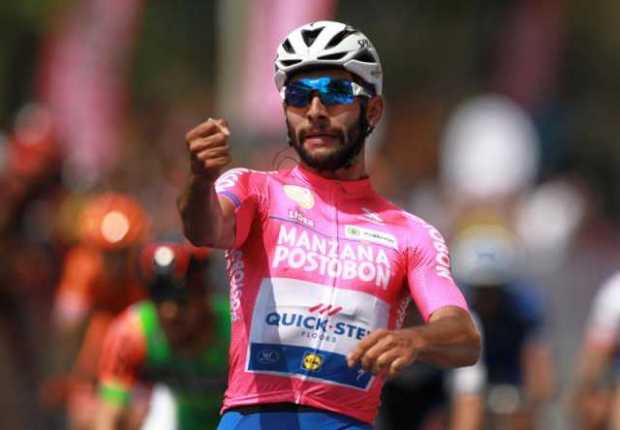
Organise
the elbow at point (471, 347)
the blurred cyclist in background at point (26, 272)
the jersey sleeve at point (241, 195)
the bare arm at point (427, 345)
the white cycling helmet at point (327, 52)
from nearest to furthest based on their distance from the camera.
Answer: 1. the bare arm at point (427, 345)
2. the elbow at point (471, 347)
3. the jersey sleeve at point (241, 195)
4. the white cycling helmet at point (327, 52)
5. the blurred cyclist in background at point (26, 272)

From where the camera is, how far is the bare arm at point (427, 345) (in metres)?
7.69

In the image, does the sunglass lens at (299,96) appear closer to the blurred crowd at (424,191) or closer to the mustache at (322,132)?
the mustache at (322,132)

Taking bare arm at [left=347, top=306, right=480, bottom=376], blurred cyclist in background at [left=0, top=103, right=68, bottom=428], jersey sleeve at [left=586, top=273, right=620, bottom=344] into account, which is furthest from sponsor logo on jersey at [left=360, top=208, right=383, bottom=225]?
blurred cyclist in background at [left=0, top=103, right=68, bottom=428]

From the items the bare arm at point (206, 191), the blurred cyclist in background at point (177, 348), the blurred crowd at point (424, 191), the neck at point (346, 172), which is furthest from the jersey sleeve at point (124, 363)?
the bare arm at point (206, 191)

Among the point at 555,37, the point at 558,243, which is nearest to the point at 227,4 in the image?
the point at 558,243

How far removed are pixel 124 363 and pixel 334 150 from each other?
3.47 meters

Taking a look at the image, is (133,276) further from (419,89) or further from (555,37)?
(419,89)

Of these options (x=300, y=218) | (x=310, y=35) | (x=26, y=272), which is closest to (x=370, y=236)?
(x=300, y=218)

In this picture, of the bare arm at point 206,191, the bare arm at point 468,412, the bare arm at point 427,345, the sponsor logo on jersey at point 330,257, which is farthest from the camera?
the bare arm at point 468,412

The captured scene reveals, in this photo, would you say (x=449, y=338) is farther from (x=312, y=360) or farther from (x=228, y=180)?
(x=228, y=180)

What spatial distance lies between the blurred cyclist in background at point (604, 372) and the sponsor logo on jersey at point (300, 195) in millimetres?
6421

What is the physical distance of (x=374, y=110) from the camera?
29.4 ft

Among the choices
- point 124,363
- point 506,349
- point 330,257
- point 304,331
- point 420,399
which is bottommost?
point 420,399

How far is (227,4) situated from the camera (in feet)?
87.6
